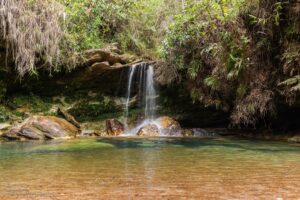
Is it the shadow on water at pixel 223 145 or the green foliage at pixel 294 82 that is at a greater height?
the green foliage at pixel 294 82

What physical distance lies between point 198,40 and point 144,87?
3.50m

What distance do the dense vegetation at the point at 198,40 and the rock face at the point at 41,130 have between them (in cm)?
168

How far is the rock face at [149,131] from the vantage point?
1227cm

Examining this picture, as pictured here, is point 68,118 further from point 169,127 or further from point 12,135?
point 169,127

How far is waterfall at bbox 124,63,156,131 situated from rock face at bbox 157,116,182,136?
0.83 m

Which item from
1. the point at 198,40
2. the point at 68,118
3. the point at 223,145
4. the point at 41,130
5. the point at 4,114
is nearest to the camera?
the point at 223,145

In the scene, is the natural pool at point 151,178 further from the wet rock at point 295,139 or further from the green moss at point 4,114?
the green moss at point 4,114

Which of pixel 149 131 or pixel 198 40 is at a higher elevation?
pixel 198 40

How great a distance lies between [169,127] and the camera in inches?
501

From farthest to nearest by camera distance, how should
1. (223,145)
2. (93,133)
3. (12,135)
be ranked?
(93,133) < (12,135) < (223,145)

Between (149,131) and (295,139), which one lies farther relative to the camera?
(149,131)

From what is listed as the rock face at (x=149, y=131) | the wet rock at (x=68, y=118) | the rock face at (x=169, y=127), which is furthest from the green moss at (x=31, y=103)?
the rock face at (x=169, y=127)

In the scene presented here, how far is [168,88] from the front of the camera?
1355 centimetres

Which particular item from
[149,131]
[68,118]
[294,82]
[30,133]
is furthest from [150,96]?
[294,82]
